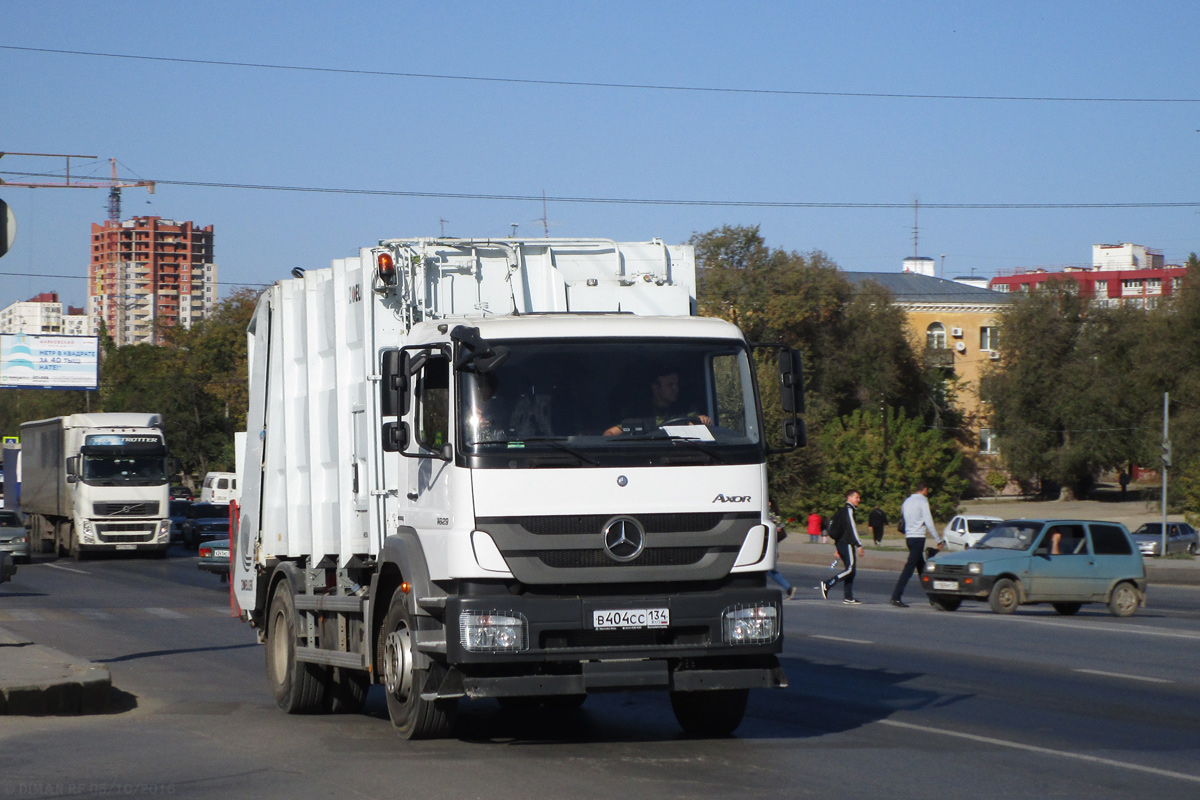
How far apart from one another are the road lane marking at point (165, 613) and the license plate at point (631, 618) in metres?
14.2

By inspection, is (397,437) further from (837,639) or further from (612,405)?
(837,639)

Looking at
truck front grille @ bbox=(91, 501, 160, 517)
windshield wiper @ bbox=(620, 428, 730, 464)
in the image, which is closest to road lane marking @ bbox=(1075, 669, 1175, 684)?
windshield wiper @ bbox=(620, 428, 730, 464)

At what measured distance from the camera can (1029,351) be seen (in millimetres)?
73188

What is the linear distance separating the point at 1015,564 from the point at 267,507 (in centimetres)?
Result: 1268

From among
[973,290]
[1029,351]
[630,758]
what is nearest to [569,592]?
[630,758]

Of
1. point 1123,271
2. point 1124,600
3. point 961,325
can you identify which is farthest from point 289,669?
point 1123,271

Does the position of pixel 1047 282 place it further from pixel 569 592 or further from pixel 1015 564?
pixel 569 592

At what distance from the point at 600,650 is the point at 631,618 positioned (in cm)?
25

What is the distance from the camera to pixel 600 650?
808 centimetres

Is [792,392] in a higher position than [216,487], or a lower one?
higher

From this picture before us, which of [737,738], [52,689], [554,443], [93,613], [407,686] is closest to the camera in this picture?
[554,443]

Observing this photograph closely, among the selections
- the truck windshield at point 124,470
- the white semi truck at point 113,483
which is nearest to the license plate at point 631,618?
the white semi truck at point 113,483

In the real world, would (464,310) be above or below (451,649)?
above

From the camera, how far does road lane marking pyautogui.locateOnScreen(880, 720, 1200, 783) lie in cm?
782
